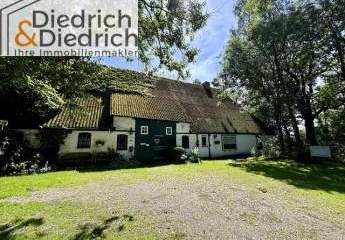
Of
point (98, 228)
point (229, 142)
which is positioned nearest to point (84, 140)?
point (98, 228)

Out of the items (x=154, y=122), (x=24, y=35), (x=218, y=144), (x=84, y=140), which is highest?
(x=24, y=35)

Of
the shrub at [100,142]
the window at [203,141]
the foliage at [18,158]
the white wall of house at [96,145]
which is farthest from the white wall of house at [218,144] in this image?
the foliage at [18,158]

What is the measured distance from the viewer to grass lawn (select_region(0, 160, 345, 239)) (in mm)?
6441

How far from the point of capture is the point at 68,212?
7801 millimetres

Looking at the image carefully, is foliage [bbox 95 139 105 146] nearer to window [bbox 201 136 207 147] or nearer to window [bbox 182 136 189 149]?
window [bbox 182 136 189 149]

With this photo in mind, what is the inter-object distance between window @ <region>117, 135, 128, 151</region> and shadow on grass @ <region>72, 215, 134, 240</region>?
13270 mm

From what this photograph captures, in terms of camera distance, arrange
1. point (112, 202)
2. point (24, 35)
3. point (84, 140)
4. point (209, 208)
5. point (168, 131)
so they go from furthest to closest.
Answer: point (168, 131) < point (84, 140) < point (112, 202) < point (209, 208) < point (24, 35)

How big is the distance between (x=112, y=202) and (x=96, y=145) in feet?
36.7

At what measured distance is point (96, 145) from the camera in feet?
64.1

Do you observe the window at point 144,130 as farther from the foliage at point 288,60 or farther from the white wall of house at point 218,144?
the foliage at point 288,60

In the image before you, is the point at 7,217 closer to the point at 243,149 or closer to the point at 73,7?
the point at 73,7

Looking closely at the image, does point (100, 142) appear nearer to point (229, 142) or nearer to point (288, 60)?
point (229, 142)

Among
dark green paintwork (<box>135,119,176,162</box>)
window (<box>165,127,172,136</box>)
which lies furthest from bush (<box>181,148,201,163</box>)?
window (<box>165,127,172,136</box>)

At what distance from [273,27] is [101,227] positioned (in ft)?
73.1
